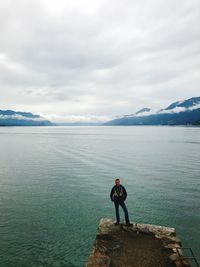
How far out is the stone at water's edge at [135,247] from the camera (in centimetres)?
1645

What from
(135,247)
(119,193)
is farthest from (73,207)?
(135,247)

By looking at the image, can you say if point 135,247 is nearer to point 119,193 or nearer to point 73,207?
point 119,193

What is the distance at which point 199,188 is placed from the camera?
131 feet

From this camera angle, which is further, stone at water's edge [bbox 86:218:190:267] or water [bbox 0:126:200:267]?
water [bbox 0:126:200:267]

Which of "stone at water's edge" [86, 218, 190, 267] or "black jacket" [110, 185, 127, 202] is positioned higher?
"black jacket" [110, 185, 127, 202]

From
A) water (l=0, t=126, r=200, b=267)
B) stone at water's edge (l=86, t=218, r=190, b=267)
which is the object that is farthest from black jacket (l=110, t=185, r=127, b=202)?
water (l=0, t=126, r=200, b=267)

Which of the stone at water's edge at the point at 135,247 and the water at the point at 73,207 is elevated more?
the stone at water's edge at the point at 135,247

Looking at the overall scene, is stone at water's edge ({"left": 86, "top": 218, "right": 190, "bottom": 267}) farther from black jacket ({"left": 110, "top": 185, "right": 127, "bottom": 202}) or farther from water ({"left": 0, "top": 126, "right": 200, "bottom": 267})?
water ({"left": 0, "top": 126, "right": 200, "bottom": 267})

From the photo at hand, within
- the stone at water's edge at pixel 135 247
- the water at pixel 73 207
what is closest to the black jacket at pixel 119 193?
the stone at water's edge at pixel 135 247

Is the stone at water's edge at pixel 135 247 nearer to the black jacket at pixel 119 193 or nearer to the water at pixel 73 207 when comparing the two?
the black jacket at pixel 119 193

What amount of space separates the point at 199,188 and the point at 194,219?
13.5 metres

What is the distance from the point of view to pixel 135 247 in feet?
60.1

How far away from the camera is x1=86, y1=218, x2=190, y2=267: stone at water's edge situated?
648 inches

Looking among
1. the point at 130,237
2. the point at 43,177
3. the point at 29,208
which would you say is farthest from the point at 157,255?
the point at 43,177
